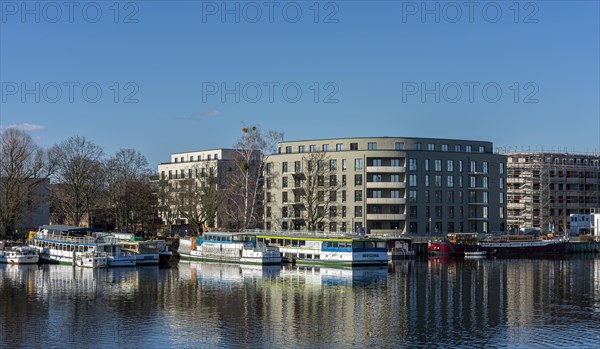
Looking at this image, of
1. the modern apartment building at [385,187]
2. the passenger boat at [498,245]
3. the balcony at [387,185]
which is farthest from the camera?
the balcony at [387,185]

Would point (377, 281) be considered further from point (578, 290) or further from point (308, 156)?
point (308, 156)

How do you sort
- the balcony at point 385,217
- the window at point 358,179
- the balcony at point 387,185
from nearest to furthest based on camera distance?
the balcony at point 385,217 < the balcony at point 387,185 < the window at point 358,179

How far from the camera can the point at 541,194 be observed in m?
194

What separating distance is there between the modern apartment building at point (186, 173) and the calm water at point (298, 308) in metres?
50.0

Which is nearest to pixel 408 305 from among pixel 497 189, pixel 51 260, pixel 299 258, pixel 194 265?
pixel 299 258

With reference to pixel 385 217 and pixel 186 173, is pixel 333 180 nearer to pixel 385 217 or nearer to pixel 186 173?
pixel 385 217

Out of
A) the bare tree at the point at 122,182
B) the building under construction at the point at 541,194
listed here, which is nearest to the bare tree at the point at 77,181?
the bare tree at the point at 122,182

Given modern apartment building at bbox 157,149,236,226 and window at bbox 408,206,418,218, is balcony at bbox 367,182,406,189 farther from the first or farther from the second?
modern apartment building at bbox 157,149,236,226

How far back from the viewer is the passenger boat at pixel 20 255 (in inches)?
4136

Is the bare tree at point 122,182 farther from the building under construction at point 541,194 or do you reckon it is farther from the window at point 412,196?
the building under construction at point 541,194

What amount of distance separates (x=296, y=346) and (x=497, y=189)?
11382cm

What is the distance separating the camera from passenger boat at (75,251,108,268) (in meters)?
98.2

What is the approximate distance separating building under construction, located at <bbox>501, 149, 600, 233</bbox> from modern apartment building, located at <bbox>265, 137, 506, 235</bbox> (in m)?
50.0

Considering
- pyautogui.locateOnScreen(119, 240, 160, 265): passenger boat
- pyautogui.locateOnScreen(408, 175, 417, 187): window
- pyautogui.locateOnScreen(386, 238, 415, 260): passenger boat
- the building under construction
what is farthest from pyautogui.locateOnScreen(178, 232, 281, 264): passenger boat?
the building under construction
